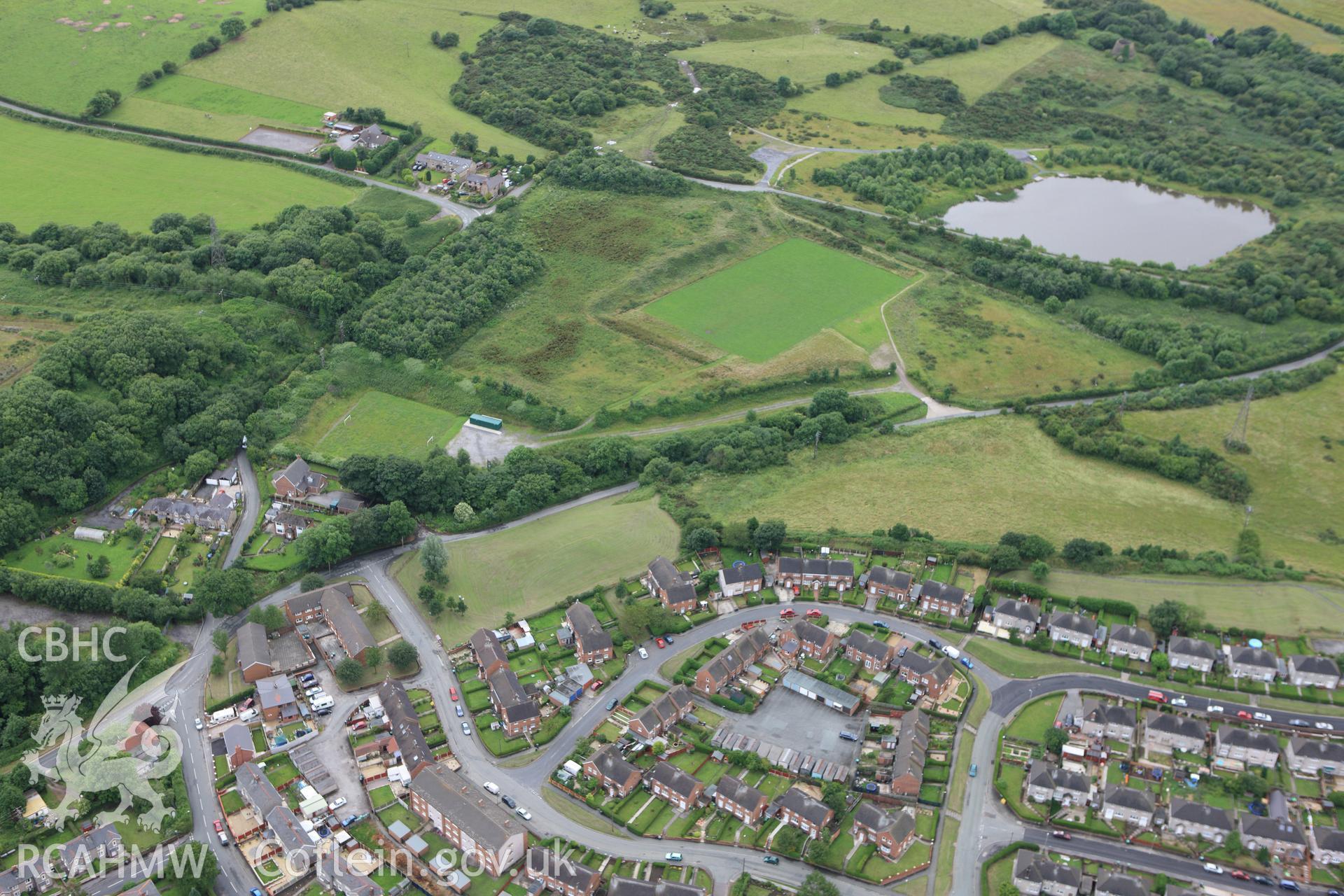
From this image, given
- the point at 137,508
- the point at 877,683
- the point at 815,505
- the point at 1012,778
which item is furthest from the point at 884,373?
the point at 137,508

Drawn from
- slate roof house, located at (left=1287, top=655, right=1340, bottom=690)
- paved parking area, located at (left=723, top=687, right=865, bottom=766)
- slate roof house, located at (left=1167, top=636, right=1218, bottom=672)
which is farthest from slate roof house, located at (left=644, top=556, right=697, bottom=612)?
slate roof house, located at (left=1287, top=655, right=1340, bottom=690)

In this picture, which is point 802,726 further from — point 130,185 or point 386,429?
point 130,185

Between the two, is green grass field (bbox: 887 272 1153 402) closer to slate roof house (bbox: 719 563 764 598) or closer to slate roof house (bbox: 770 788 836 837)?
slate roof house (bbox: 719 563 764 598)

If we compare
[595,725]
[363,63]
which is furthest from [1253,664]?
[363,63]

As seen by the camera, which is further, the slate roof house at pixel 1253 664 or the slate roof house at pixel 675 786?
the slate roof house at pixel 1253 664

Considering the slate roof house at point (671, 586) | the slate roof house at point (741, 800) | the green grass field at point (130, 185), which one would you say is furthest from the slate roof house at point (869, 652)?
the green grass field at point (130, 185)

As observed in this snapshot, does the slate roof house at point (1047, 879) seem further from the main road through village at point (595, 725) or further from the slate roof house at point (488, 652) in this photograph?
the slate roof house at point (488, 652)
